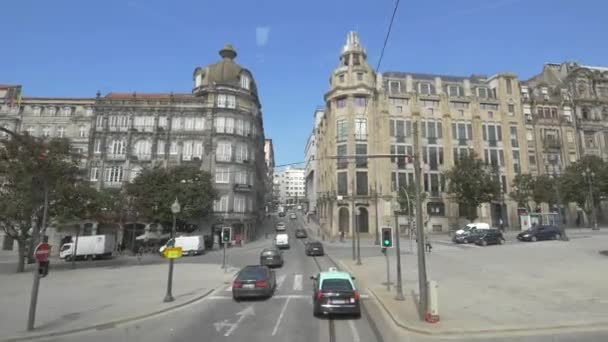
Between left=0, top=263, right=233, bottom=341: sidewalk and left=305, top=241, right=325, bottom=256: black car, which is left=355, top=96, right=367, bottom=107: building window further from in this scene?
left=0, top=263, right=233, bottom=341: sidewalk

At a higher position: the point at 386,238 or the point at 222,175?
the point at 222,175

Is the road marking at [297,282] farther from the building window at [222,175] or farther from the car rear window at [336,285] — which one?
the building window at [222,175]

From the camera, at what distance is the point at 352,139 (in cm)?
5422

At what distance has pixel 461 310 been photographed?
13156 mm

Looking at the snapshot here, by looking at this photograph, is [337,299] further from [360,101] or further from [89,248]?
[360,101]

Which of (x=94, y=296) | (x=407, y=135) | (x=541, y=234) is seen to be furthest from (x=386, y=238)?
(x=407, y=135)

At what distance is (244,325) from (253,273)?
4490 millimetres

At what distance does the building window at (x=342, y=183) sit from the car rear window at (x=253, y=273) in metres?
36.8

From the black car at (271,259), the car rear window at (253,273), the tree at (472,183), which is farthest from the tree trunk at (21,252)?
the tree at (472,183)

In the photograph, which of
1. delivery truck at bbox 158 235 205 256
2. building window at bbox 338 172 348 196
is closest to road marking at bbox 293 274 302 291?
delivery truck at bbox 158 235 205 256

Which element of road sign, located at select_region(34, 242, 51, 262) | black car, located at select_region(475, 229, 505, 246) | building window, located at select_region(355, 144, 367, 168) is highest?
building window, located at select_region(355, 144, 367, 168)

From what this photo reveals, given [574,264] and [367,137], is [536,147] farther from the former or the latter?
[574,264]

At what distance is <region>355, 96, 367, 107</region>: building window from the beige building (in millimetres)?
169

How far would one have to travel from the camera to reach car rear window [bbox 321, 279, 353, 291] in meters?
12.7
